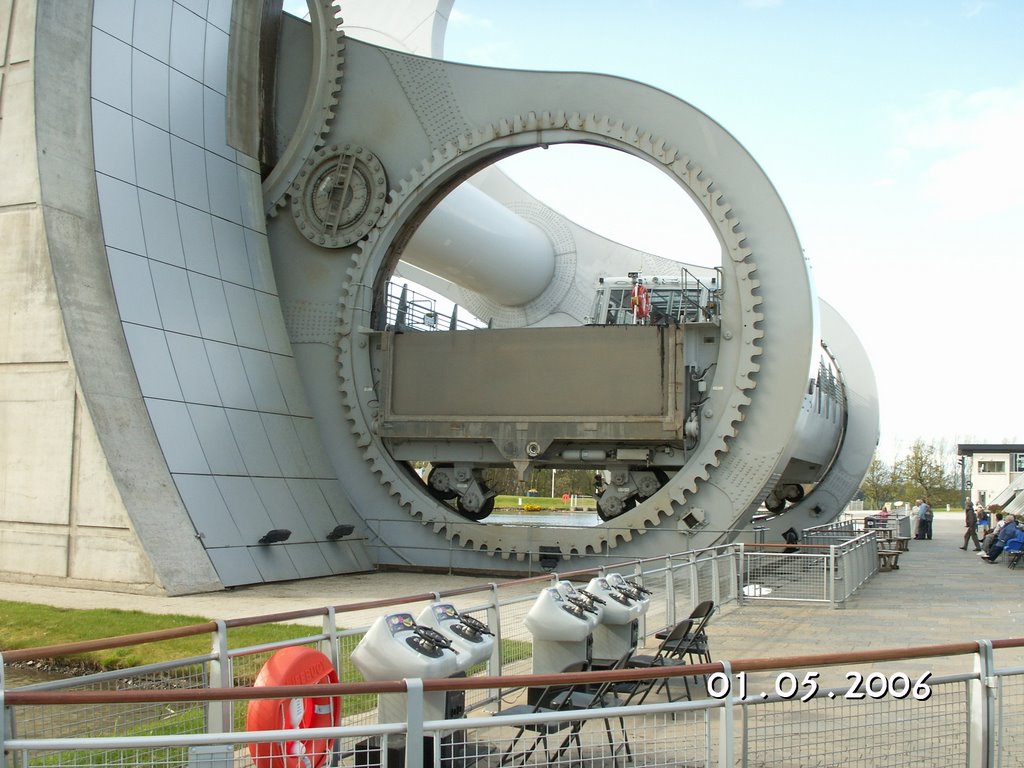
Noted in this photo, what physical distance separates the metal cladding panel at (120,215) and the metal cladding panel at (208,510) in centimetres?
336

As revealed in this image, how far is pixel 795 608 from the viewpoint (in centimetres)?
1329

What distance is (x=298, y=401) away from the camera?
17.7 meters

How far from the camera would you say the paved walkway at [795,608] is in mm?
10710

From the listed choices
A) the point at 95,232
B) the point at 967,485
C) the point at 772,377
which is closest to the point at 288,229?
the point at 95,232

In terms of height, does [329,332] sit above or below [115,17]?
below

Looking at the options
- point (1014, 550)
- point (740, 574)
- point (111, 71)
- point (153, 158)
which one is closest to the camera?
point (740, 574)

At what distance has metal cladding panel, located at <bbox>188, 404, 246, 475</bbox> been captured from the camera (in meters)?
15.2

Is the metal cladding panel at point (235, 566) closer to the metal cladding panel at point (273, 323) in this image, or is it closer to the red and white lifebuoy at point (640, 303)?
the metal cladding panel at point (273, 323)

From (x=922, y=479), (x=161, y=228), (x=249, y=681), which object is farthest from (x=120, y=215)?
(x=922, y=479)

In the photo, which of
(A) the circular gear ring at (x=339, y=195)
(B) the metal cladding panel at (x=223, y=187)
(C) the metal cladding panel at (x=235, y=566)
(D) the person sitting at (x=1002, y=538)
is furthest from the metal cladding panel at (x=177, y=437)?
(D) the person sitting at (x=1002, y=538)

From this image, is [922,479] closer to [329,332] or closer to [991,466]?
[991,466]

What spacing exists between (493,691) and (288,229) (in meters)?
13.1

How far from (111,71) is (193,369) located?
4.39 m

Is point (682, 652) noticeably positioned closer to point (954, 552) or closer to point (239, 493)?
point (239, 493)
